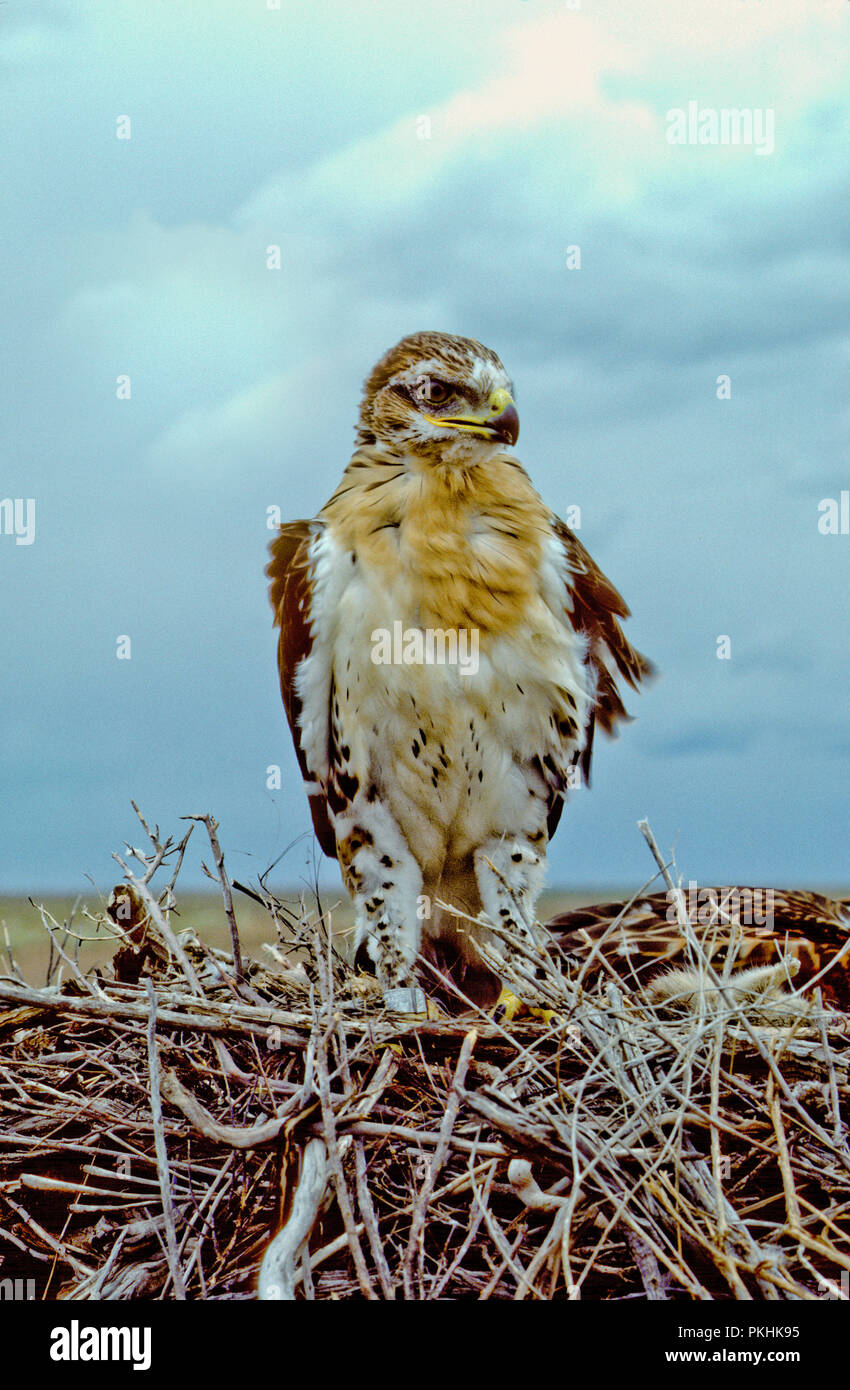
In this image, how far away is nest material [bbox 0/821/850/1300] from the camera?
7.52ft

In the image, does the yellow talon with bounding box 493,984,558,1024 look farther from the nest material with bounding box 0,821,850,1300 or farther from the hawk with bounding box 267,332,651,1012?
the nest material with bounding box 0,821,850,1300

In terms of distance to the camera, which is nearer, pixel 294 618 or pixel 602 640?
pixel 294 618

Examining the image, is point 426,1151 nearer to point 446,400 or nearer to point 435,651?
point 435,651

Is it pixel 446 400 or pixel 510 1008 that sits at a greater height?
pixel 446 400

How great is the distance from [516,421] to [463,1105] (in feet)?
6.19

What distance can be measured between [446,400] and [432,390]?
52 millimetres

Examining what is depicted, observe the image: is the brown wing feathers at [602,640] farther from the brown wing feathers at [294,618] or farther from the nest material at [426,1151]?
the nest material at [426,1151]

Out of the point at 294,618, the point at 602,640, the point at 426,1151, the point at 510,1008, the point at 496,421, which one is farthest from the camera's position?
the point at 602,640

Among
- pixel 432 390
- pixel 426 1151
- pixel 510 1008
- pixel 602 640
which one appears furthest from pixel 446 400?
pixel 426 1151

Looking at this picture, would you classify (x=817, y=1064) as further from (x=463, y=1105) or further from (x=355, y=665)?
(x=355, y=665)

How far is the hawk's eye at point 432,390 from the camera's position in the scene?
340cm

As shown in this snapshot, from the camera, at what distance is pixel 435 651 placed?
3.44 m
